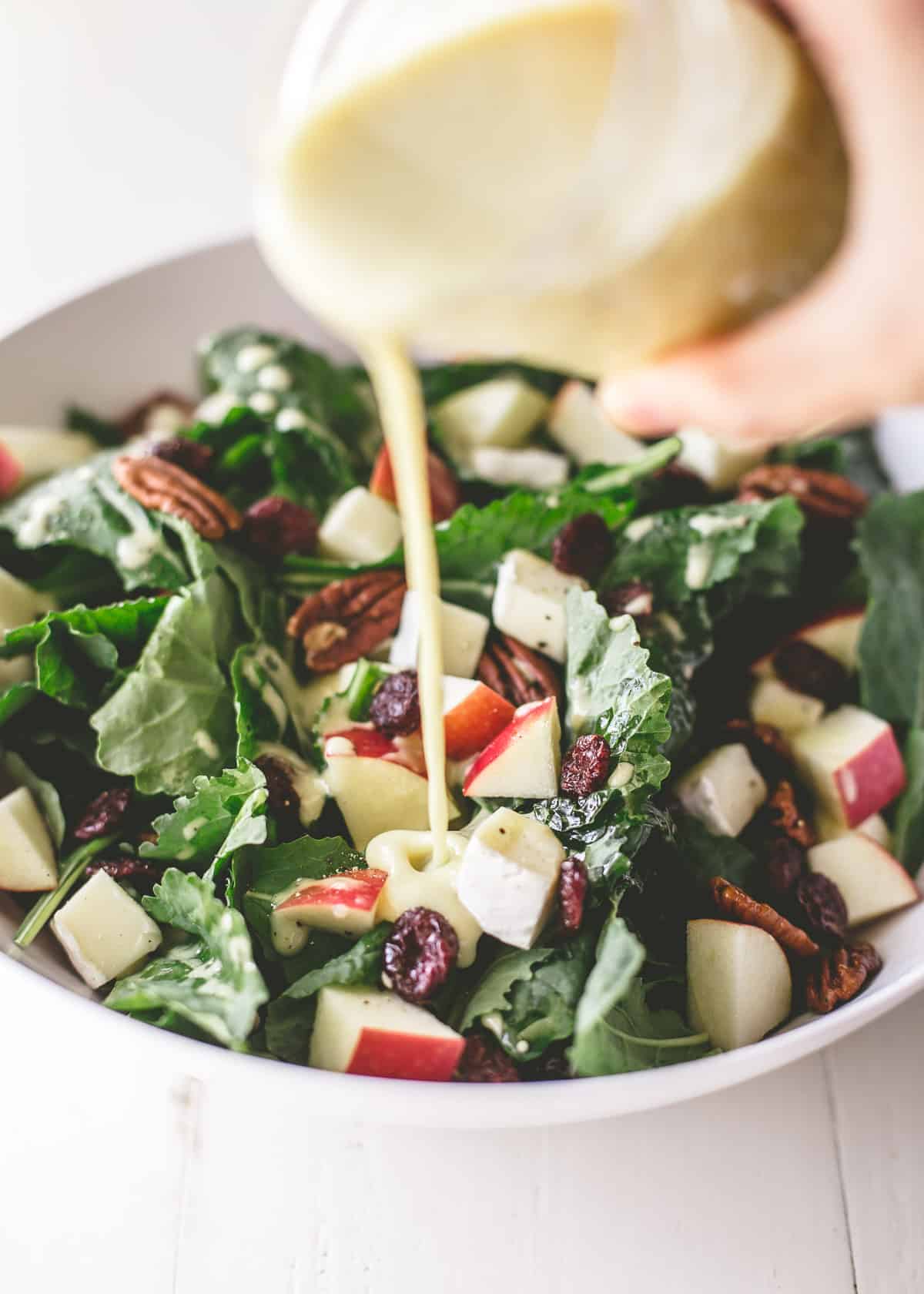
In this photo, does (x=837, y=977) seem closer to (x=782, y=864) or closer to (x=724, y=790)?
(x=782, y=864)

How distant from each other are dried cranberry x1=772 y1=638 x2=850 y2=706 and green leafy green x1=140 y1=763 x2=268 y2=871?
1019mm

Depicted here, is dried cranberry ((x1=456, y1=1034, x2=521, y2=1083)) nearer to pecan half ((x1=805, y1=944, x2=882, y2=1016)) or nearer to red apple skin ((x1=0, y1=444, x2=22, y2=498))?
pecan half ((x1=805, y1=944, x2=882, y2=1016))

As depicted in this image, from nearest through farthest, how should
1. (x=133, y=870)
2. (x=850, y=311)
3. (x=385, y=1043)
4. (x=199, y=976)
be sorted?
(x=850, y=311)
(x=385, y=1043)
(x=199, y=976)
(x=133, y=870)

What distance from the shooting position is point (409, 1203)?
6.06ft

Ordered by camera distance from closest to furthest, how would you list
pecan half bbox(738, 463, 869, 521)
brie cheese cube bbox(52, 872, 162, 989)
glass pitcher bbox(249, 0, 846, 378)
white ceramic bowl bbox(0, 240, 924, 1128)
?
glass pitcher bbox(249, 0, 846, 378) < white ceramic bowl bbox(0, 240, 924, 1128) < brie cheese cube bbox(52, 872, 162, 989) < pecan half bbox(738, 463, 869, 521)

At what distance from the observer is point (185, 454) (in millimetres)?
2428

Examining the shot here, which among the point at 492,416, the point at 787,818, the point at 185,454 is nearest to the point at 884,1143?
the point at 787,818

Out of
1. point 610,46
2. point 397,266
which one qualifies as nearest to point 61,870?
point 397,266

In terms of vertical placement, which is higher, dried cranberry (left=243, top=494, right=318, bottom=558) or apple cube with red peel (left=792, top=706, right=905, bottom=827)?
dried cranberry (left=243, top=494, right=318, bottom=558)

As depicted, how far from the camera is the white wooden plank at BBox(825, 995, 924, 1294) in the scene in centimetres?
181

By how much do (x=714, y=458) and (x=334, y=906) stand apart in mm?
1326

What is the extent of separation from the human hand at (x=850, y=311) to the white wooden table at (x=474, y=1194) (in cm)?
106

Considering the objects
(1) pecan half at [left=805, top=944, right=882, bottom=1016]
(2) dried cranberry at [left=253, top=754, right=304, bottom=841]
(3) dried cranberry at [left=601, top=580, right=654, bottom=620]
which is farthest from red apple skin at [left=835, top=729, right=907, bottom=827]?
(2) dried cranberry at [left=253, top=754, right=304, bottom=841]

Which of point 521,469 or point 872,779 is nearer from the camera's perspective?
point 872,779
